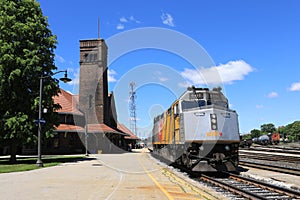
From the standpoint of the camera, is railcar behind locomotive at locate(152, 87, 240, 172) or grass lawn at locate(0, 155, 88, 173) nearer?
railcar behind locomotive at locate(152, 87, 240, 172)

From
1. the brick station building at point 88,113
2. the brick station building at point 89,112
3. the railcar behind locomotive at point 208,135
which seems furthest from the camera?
the brick station building at point 89,112

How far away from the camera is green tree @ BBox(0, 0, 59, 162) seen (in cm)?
2183

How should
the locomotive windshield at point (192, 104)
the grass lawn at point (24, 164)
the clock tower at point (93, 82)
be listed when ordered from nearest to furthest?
1. the locomotive windshield at point (192, 104)
2. the grass lawn at point (24, 164)
3. the clock tower at point (93, 82)

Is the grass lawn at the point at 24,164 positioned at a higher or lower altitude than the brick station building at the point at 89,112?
lower

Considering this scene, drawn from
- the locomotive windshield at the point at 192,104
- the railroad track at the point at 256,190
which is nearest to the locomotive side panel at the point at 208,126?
the locomotive windshield at the point at 192,104

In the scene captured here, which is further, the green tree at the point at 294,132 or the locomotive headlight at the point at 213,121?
the green tree at the point at 294,132

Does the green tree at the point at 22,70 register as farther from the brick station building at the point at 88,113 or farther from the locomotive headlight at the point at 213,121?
the brick station building at the point at 88,113

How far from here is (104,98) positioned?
5075 cm

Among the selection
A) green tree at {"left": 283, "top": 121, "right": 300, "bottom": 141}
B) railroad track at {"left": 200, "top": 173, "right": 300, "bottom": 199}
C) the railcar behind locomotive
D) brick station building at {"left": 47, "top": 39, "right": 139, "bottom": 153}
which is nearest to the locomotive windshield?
the railcar behind locomotive

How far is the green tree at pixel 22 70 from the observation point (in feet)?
71.6

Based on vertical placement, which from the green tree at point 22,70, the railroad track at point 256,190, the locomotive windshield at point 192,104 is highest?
the green tree at point 22,70

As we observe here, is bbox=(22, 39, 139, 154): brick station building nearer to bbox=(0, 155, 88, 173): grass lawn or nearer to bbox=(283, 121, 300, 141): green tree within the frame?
bbox=(0, 155, 88, 173): grass lawn

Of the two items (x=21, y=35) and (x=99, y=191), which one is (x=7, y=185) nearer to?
(x=99, y=191)

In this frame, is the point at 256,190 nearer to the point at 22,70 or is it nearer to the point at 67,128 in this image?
the point at 22,70
